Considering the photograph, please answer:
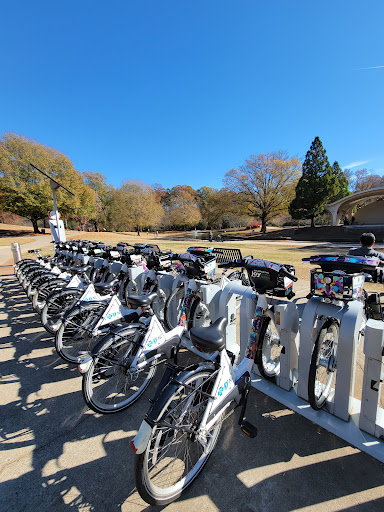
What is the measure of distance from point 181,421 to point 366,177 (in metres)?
57.3

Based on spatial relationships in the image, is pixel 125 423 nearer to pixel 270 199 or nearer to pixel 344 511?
pixel 344 511

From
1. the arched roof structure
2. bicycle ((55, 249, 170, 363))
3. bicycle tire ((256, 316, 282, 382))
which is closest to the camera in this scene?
bicycle tire ((256, 316, 282, 382))

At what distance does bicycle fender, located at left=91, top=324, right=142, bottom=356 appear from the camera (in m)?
2.06

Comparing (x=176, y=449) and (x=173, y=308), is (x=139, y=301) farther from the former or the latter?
(x=176, y=449)

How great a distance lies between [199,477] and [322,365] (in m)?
1.30

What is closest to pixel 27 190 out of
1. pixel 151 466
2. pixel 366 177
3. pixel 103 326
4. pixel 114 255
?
pixel 114 255

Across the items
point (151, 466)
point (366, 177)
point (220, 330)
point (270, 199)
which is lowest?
point (151, 466)

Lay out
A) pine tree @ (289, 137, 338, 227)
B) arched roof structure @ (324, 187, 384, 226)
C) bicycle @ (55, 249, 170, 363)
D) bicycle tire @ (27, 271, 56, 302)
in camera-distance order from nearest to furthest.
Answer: bicycle @ (55, 249, 170, 363)
bicycle tire @ (27, 271, 56, 302)
arched roof structure @ (324, 187, 384, 226)
pine tree @ (289, 137, 338, 227)

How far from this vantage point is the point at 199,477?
1608 millimetres

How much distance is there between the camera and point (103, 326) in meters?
2.75

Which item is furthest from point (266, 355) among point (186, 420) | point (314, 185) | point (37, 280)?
point (314, 185)

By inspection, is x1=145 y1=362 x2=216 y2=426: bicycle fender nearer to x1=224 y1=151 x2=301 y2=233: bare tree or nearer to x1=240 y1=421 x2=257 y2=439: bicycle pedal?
x1=240 y1=421 x2=257 y2=439: bicycle pedal

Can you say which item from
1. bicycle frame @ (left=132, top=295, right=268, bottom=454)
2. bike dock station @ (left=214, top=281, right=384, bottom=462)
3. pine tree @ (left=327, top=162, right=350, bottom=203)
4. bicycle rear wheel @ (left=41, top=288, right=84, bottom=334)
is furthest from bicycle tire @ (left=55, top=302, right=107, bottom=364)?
pine tree @ (left=327, top=162, right=350, bottom=203)

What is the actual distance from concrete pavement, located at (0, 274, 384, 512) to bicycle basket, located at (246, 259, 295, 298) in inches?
45.0
